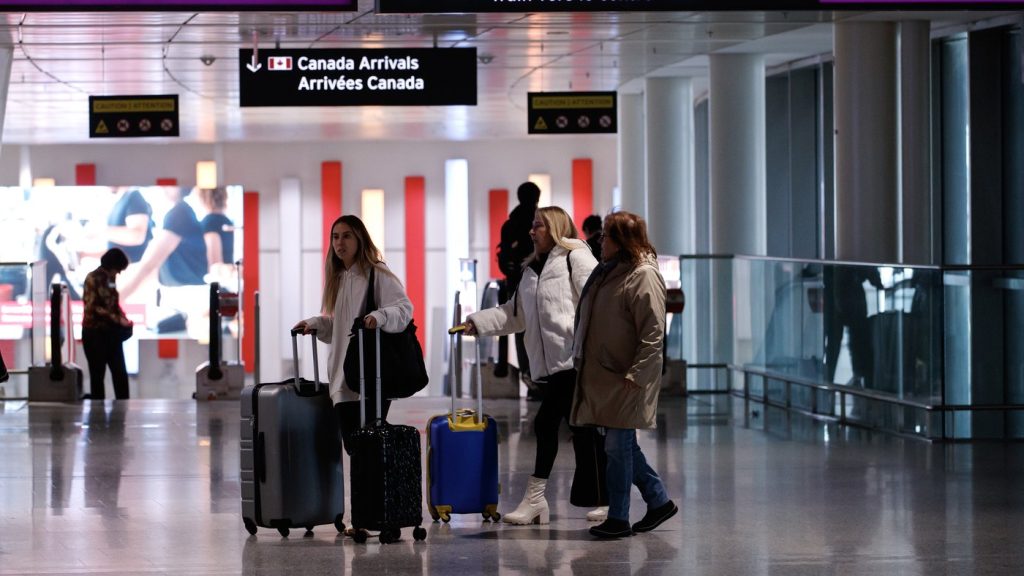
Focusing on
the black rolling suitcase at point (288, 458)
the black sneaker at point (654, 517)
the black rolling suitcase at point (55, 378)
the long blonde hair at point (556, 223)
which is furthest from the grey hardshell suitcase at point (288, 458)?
the black rolling suitcase at point (55, 378)

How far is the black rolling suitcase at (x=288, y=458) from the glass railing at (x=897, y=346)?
5350 millimetres

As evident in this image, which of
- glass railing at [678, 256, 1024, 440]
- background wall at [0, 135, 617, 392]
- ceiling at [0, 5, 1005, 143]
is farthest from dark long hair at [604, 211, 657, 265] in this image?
background wall at [0, 135, 617, 392]

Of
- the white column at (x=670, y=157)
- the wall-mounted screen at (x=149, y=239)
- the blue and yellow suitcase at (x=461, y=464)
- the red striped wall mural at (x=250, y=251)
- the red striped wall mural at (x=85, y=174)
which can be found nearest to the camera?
the blue and yellow suitcase at (x=461, y=464)

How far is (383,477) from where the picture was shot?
22.8 ft

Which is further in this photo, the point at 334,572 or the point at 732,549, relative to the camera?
the point at 732,549

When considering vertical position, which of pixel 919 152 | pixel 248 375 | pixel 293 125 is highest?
pixel 293 125

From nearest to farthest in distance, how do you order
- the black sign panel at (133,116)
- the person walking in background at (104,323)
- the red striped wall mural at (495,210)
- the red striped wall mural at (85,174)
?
the person walking in background at (104,323)
the black sign panel at (133,116)
the red striped wall mural at (85,174)
the red striped wall mural at (495,210)

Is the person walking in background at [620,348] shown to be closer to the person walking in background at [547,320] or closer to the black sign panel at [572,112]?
the person walking in background at [547,320]

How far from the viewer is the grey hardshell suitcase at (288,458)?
23.3 ft

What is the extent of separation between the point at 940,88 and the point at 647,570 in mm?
11090

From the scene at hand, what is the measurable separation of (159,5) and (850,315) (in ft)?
21.3

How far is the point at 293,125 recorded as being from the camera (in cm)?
2536

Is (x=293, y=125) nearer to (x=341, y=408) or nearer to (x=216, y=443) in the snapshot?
(x=216, y=443)

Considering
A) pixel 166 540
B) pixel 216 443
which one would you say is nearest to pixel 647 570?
pixel 166 540
